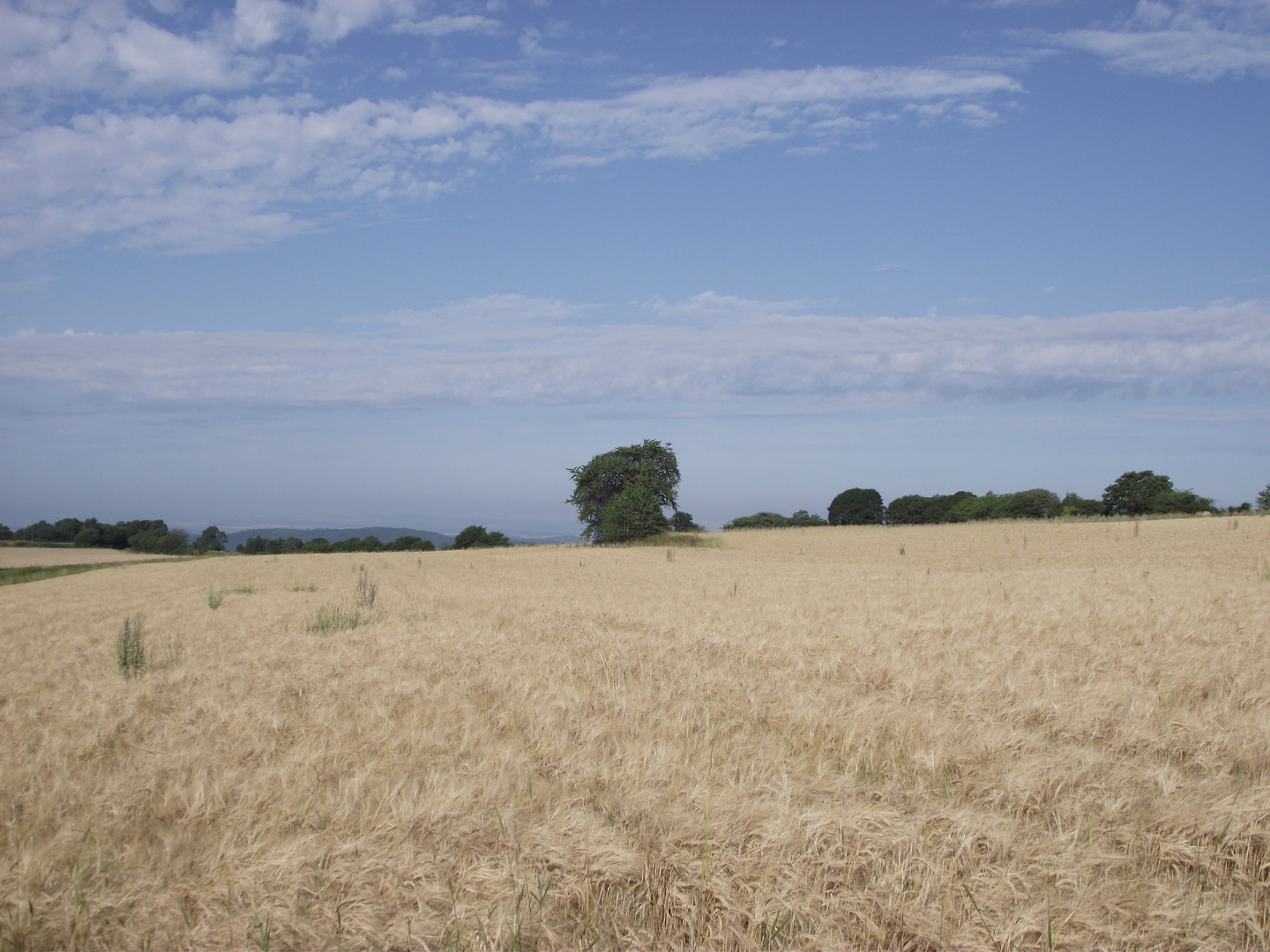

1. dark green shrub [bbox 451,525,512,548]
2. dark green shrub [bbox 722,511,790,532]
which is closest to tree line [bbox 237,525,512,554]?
dark green shrub [bbox 451,525,512,548]

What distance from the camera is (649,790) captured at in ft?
11.9

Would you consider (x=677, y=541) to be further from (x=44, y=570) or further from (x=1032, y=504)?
(x=1032, y=504)

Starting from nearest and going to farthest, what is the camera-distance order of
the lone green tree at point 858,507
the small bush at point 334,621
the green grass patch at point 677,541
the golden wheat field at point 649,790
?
the golden wheat field at point 649,790 → the small bush at point 334,621 → the green grass patch at point 677,541 → the lone green tree at point 858,507

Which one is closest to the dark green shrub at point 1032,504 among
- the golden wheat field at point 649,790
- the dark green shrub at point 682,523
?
the dark green shrub at point 682,523

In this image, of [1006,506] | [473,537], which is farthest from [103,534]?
[1006,506]

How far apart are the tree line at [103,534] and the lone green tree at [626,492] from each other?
42690 mm

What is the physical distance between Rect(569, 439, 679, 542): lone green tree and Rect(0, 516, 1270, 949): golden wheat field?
106ft

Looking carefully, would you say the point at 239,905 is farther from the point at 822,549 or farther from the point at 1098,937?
the point at 822,549

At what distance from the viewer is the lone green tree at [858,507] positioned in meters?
87.9

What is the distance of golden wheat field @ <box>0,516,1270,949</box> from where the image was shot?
8.77 ft

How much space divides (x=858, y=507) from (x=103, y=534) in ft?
280

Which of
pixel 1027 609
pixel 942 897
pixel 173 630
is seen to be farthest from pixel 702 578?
pixel 942 897

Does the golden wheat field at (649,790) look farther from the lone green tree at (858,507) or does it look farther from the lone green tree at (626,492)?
the lone green tree at (858,507)

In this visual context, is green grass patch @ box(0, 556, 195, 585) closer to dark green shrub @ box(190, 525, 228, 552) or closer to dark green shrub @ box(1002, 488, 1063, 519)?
dark green shrub @ box(190, 525, 228, 552)
